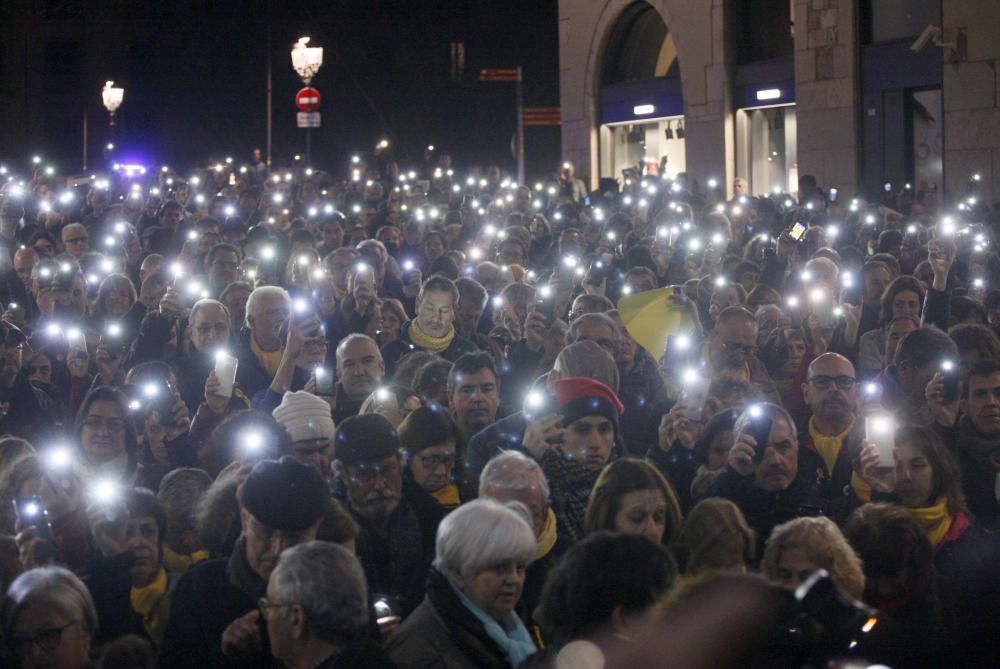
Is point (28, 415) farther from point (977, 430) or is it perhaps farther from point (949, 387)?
point (977, 430)

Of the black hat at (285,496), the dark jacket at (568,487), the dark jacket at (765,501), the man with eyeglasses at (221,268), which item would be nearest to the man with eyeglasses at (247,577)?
the black hat at (285,496)

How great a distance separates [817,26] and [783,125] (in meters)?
3.23

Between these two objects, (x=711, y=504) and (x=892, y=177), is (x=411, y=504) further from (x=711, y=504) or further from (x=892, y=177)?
(x=892, y=177)

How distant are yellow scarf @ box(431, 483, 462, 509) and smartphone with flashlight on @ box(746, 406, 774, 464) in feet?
4.25

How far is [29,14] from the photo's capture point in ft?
198

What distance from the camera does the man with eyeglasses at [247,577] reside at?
4652 mm

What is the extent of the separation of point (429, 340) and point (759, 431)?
3.59 meters

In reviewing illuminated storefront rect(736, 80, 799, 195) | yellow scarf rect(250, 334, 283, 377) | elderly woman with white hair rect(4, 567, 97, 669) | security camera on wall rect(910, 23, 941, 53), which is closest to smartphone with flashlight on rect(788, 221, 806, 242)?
yellow scarf rect(250, 334, 283, 377)

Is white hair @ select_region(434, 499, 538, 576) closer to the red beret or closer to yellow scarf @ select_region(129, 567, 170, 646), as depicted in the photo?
yellow scarf @ select_region(129, 567, 170, 646)

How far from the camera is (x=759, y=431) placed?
6.43 metres

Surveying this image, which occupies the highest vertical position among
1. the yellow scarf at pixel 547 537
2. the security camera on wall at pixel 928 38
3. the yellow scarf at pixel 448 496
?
the security camera on wall at pixel 928 38

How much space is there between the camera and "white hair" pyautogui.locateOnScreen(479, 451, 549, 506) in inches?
227

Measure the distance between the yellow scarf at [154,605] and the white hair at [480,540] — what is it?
4.00 feet

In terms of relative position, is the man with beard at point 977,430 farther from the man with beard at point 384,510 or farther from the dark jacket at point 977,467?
the man with beard at point 384,510
